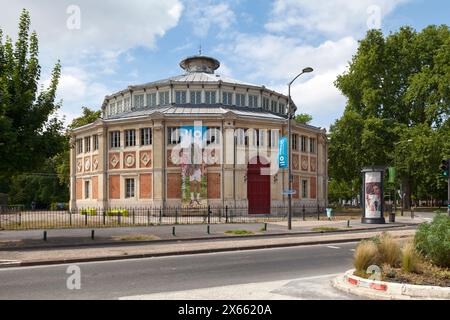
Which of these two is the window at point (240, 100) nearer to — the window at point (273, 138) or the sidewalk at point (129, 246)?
the window at point (273, 138)

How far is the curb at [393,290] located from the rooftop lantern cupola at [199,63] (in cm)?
4761

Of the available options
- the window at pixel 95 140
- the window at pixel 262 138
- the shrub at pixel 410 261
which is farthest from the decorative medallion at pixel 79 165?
the shrub at pixel 410 261

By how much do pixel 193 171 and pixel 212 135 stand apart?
3857mm

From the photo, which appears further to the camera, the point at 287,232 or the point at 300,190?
the point at 300,190

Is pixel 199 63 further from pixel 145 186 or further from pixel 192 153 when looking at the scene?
pixel 145 186

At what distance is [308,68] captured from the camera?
24.5 m

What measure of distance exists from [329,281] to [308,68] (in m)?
16.7

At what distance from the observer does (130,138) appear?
4294 centimetres

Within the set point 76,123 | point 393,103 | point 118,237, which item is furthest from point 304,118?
point 118,237

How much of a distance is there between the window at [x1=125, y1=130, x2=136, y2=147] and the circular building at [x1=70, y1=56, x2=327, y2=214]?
3 cm

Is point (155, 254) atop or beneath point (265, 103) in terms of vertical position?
beneath

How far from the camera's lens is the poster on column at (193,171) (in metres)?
39.8
